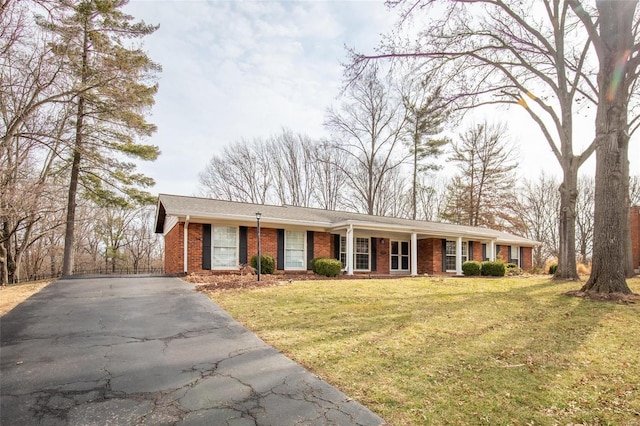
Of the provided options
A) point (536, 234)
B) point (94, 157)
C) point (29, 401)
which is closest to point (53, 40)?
point (94, 157)

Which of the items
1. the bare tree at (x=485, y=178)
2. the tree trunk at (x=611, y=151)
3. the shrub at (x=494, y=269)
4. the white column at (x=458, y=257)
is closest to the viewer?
the tree trunk at (x=611, y=151)

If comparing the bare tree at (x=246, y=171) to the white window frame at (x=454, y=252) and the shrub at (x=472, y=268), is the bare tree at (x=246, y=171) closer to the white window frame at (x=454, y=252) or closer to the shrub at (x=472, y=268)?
the white window frame at (x=454, y=252)

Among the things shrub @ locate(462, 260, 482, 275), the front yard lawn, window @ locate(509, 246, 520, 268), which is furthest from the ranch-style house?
the front yard lawn

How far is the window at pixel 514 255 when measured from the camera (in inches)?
976

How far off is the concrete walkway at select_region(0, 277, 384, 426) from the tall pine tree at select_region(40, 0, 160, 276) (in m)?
7.78

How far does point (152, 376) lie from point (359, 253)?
14.2 metres

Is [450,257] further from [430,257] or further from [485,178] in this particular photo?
[485,178]

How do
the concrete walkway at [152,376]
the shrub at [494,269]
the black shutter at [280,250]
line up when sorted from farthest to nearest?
the shrub at [494,269]
the black shutter at [280,250]
the concrete walkway at [152,376]

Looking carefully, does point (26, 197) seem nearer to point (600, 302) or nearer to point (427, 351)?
point (427, 351)

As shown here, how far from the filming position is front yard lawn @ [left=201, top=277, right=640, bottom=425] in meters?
3.16

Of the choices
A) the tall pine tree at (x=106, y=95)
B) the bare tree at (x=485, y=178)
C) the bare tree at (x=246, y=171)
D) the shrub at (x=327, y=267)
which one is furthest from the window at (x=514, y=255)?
the tall pine tree at (x=106, y=95)

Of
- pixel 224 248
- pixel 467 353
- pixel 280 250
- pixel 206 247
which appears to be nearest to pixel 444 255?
pixel 280 250

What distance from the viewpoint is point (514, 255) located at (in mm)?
25031

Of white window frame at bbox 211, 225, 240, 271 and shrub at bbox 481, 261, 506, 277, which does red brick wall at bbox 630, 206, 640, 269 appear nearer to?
shrub at bbox 481, 261, 506, 277
